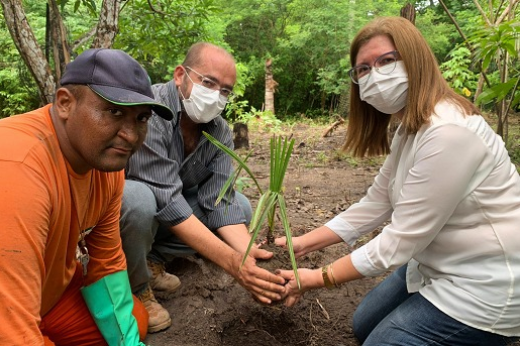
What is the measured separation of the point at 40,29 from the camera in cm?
757

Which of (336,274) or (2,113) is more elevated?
(336,274)

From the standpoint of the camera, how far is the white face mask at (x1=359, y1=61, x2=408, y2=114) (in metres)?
1.54

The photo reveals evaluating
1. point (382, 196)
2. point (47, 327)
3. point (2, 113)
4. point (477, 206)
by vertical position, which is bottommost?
point (2, 113)

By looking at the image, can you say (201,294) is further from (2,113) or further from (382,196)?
(2,113)

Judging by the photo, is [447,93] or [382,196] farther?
[382,196]

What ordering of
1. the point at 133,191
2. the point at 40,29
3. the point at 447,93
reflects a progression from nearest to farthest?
the point at 447,93, the point at 133,191, the point at 40,29

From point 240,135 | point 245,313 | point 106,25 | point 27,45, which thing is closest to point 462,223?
point 245,313

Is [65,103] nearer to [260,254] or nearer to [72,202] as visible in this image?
[72,202]

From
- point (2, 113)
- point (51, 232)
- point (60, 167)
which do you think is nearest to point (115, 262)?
point (51, 232)

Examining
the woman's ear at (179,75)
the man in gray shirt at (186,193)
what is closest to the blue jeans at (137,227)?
the man in gray shirt at (186,193)

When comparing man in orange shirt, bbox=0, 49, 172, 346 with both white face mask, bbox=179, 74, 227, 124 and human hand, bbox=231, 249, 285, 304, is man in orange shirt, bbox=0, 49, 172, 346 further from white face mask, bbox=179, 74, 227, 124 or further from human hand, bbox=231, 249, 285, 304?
white face mask, bbox=179, 74, 227, 124

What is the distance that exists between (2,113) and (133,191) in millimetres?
10467

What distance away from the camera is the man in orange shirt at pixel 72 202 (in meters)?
1.02

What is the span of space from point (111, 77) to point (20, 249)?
0.52 meters
